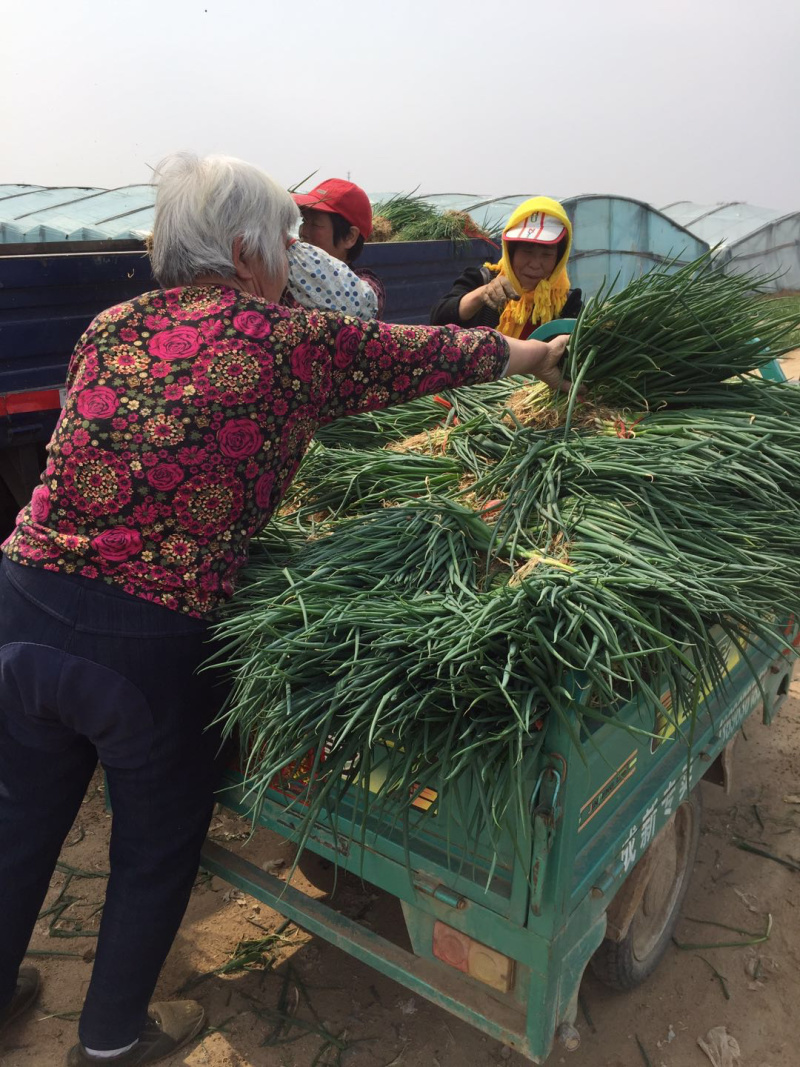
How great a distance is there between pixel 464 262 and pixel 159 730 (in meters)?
4.11

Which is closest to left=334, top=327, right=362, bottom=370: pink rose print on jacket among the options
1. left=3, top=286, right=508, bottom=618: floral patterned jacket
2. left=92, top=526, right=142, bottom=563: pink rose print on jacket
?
left=3, top=286, right=508, bottom=618: floral patterned jacket

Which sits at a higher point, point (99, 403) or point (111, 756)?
point (99, 403)

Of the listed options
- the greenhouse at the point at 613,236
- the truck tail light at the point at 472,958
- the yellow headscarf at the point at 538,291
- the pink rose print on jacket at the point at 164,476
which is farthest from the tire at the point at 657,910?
the greenhouse at the point at 613,236

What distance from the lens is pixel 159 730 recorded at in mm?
1632

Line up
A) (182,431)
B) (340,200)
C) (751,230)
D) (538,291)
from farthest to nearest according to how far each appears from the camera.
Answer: (751,230), (538,291), (340,200), (182,431)

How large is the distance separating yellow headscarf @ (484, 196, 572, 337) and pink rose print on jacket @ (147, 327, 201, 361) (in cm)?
181

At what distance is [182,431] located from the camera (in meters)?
1.50

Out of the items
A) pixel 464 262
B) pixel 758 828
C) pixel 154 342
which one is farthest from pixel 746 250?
pixel 154 342

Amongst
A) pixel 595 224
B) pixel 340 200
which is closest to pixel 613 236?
pixel 595 224

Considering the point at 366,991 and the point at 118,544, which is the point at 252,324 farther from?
the point at 366,991

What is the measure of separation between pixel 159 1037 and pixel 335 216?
2.44 meters

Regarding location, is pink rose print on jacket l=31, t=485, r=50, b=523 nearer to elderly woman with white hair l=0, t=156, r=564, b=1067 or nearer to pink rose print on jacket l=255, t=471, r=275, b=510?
elderly woman with white hair l=0, t=156, r=564, b=1067

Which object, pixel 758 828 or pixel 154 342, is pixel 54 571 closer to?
pixel 154 342

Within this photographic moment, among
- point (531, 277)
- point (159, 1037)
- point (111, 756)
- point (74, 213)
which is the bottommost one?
point (159, 1037)
